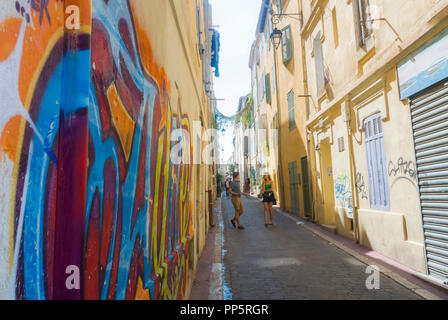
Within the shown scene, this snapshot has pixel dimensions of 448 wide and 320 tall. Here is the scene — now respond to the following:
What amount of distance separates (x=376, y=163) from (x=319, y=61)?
4908mm

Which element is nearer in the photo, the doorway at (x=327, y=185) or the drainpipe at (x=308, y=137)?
the doorway at (x=327, y=185)

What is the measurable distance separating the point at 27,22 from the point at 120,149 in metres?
0.78

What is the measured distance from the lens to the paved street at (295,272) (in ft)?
13.9

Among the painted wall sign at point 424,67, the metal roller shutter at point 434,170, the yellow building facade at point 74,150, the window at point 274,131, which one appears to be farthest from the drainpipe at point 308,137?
the yellow building facade at point 74,150

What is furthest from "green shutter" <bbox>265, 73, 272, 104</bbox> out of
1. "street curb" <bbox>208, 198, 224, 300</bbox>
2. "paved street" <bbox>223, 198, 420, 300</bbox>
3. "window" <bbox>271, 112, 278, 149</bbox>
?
"street curb" <bbox>208, 198, 224, 300</bbox>

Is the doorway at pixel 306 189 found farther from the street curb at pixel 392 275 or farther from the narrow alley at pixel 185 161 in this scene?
the street curb at pixel 392 275

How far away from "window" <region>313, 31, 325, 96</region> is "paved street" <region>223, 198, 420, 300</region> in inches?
192

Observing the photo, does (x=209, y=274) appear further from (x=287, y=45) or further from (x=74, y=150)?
(x=287, y=45)

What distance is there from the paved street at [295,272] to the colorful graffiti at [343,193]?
45.9 inches

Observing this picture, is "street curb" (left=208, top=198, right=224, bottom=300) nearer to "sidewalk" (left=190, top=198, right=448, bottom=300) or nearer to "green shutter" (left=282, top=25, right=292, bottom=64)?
"sidewalk" (left=190, top=198, right=448, bottom=300)

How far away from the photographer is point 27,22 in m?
0.99

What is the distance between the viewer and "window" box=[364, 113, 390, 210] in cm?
628

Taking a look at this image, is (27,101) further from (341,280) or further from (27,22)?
(341,280)

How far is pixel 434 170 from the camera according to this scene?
15.2 feet
